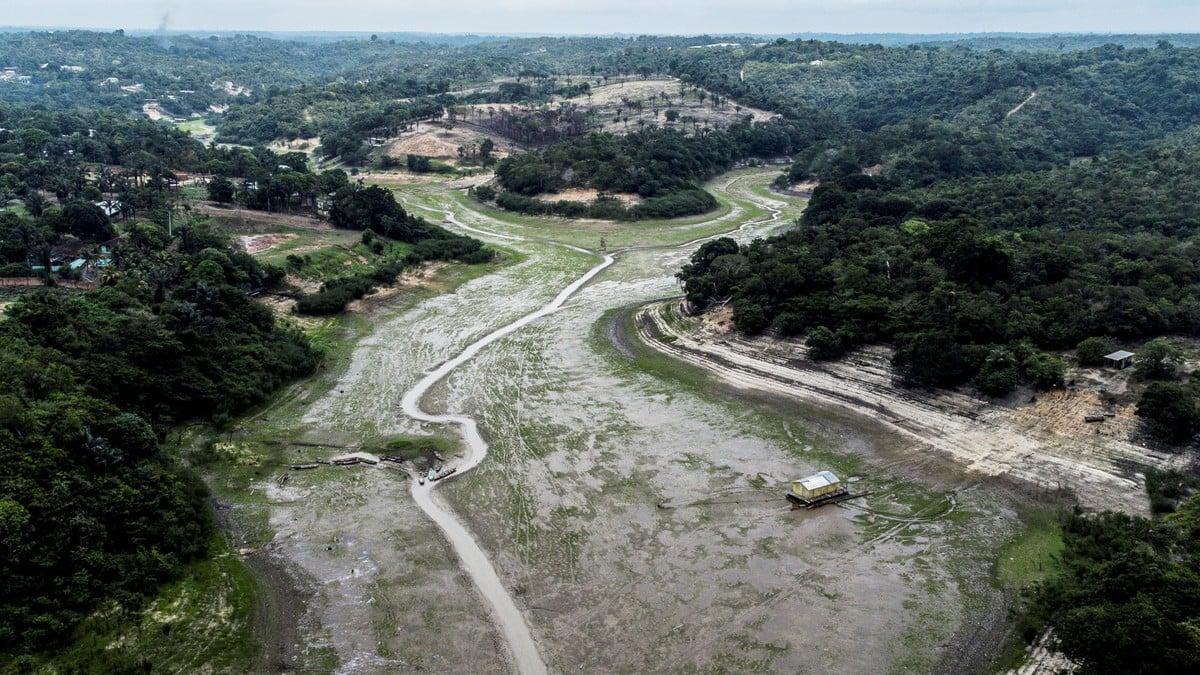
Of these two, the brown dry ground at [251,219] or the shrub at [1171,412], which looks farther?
the brown dry ground at [251,219]

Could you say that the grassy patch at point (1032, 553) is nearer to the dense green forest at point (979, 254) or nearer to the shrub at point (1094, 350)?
the dense green forest at point (979, 254)

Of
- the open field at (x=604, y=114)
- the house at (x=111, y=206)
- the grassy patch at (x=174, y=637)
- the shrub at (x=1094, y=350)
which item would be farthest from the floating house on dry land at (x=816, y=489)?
the open field at (x=604, y=114)

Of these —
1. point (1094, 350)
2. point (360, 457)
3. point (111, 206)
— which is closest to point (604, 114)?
point (111, 206)

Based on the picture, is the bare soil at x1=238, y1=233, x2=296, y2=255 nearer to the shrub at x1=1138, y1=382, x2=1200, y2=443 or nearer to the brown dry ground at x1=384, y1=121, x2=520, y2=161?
the shrub at x1=1138, y1=382, x2=1200, y2=443

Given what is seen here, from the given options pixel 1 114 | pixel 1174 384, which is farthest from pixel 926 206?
pixel 1 114

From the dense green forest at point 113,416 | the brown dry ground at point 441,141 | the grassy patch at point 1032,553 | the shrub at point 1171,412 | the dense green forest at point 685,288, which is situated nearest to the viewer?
the dense green forest at point 113,416

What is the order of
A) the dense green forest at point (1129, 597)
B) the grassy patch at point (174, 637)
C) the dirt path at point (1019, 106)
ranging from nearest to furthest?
the dense green forest at point (1129, 597) < the grassy patch at point (174, 637) < the dirt path at point (1019, 106)

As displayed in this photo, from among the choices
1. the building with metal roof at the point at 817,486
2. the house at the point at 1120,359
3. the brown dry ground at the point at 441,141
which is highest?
the house at the point at 1120,359

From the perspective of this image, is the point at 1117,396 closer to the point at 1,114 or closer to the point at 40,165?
the point at 40,165

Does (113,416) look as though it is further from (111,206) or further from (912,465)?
(111,206)
